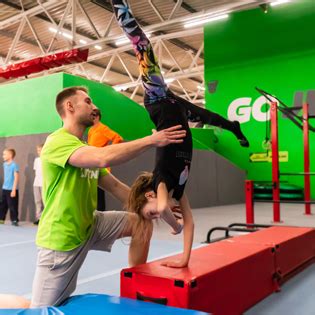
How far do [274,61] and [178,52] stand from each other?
4393 millimetres

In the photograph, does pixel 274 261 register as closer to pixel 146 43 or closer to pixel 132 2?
pixel 146 43

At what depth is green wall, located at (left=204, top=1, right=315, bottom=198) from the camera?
9.02 m

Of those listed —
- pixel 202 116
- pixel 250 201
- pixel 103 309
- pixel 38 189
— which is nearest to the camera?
pixel 103 309

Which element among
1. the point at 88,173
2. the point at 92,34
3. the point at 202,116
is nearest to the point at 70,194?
A: the point at 88,173

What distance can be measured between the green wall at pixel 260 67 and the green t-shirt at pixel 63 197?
793 centimetres

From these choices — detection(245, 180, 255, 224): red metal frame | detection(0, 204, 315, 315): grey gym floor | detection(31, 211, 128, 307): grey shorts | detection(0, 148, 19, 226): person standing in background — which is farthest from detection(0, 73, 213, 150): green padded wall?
detection(31, 211, 128, 307): grey shorts

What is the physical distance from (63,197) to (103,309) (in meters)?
0.51

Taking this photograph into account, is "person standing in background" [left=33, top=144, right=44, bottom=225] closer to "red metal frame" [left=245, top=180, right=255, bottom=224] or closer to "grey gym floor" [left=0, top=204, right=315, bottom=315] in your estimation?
"grey gym floor" [left=0, top=204, right=315, bottom=315]

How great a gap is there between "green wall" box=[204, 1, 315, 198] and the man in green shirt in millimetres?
7863

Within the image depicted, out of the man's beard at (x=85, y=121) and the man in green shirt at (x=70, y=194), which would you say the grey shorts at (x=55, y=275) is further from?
the man's beard at (x=85, y=121)

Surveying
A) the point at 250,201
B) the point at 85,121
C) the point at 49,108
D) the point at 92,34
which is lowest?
the point at 250,201

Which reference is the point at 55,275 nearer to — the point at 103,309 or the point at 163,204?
the point at 103,309

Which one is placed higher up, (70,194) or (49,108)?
(49,108)

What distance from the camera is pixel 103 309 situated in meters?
1.53
